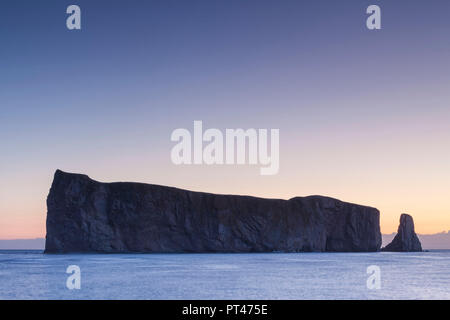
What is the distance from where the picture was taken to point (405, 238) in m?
159

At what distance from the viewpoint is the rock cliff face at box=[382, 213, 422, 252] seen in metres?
153

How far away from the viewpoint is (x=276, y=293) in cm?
3359

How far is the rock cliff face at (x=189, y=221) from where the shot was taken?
338 ft

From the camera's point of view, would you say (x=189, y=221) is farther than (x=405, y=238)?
No

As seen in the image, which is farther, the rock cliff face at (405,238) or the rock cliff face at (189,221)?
the rock cliff face at (405,238)

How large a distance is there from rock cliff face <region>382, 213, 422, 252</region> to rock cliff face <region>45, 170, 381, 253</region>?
56.4 feet

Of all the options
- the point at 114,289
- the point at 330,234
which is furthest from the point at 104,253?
the point at 114,289

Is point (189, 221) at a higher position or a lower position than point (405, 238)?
higher

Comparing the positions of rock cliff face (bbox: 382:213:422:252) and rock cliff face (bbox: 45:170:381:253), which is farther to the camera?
rock cliff face (bbox: 382:213:422:252)

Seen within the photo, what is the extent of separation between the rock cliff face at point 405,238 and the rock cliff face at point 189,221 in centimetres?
1718

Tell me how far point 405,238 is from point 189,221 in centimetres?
7647
